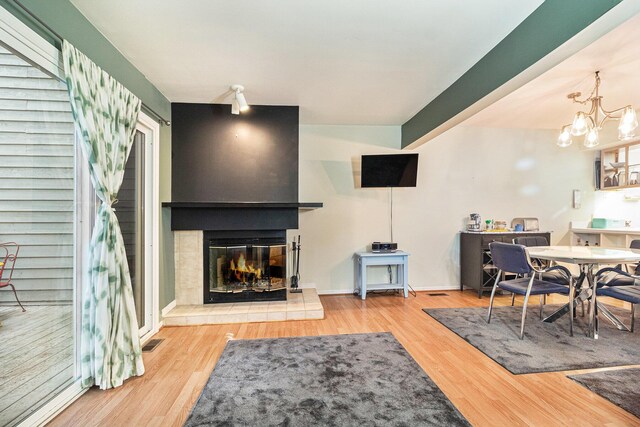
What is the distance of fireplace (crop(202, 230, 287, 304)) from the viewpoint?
3.61 meters

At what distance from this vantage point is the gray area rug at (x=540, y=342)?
2.34 m

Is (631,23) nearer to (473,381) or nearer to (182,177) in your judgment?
(473,381)

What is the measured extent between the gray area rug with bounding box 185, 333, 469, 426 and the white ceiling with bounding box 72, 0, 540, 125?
244 cm

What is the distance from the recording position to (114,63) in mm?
2348

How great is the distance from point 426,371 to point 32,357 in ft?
8.40

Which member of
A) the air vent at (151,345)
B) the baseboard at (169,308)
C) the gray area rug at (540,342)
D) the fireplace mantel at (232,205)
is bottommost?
the air vent at (151,345)

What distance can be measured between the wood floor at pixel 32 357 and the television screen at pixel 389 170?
341 cm

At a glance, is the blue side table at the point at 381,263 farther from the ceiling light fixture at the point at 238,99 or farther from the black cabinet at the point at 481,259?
the ceiling light fixture at the point at 238,99

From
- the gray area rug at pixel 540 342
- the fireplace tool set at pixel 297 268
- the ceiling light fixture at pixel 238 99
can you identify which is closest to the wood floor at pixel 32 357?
the ceiling light fixture at pixel 238 99

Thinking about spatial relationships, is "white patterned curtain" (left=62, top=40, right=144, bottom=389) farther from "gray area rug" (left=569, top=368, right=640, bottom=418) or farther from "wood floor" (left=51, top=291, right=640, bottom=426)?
"gray area rug" (left=569, top=368, right=640, bottom=418)

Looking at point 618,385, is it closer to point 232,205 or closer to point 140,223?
point 232,205

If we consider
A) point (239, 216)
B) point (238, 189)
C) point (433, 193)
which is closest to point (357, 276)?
point (433, 193)

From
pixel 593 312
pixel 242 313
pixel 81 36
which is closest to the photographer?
pixel 81 36

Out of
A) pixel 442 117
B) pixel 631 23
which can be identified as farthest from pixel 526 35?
pixel 442 117
